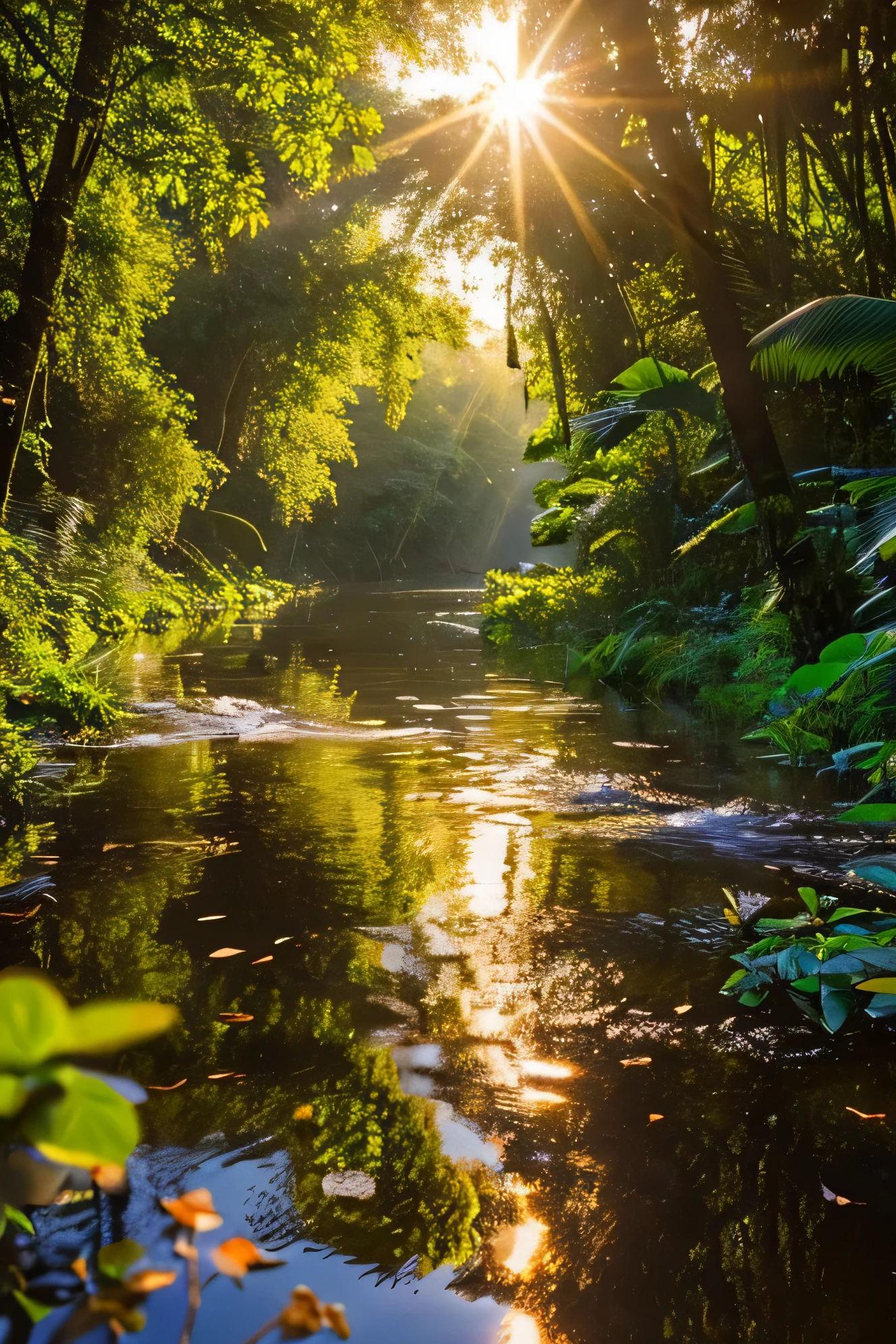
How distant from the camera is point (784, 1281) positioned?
2.09 meters

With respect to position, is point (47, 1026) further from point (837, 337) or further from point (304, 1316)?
point (837, 337)

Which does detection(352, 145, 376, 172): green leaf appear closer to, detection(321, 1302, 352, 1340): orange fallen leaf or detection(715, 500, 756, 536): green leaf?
detection(715, 500, 756, 536): green leaf

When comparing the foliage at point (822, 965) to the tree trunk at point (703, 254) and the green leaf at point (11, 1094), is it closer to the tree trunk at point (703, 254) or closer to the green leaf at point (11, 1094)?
the green leaf at point (11, 1094)

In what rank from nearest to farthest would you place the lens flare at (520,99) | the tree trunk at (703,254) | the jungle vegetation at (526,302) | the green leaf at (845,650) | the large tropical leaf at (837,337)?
the green leaf at (845,650) < the large tropical leaf at (837,337) < the jungle vegetation at (526,302) < the tree trunk at (703,254) < the lens flare at (520,99)

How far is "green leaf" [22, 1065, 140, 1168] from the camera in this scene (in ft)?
1.85

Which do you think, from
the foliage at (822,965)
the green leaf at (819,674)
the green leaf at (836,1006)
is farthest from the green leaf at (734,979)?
the green leaf at (819,674)

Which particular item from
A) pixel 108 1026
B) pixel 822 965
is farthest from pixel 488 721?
pixel 108 1026

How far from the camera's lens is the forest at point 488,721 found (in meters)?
2.26

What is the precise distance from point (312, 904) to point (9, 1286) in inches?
155

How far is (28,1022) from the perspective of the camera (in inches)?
22.0

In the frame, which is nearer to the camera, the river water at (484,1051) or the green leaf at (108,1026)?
the green leaf at (108,1026)

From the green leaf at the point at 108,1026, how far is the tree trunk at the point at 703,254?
8.79 m

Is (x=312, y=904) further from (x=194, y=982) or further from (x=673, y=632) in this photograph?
(x=673, y=632)

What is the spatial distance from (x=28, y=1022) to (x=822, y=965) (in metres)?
3.26
